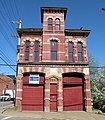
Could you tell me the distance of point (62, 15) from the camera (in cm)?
3409

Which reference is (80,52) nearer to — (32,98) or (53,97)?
(53,97)

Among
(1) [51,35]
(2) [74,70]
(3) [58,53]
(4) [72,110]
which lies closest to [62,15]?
(1) [51,35]

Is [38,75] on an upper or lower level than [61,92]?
upper

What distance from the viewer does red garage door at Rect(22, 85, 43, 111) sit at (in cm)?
3047

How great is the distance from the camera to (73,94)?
102ft

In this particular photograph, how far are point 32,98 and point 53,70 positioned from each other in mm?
4552

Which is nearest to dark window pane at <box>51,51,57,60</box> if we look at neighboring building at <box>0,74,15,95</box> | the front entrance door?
Result: the front entrance door

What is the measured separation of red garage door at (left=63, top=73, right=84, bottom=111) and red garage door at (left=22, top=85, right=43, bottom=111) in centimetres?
317

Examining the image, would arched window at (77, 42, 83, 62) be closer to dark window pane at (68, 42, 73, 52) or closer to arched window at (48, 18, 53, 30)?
dark window pane at (68, 42, 73, 52)

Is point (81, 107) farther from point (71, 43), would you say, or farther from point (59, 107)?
point (71, 43)

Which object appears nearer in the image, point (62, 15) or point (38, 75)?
point (38, 75)

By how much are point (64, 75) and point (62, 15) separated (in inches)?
350

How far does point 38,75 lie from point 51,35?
5.99 metres

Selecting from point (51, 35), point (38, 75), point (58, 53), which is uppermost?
point (51, 35)
